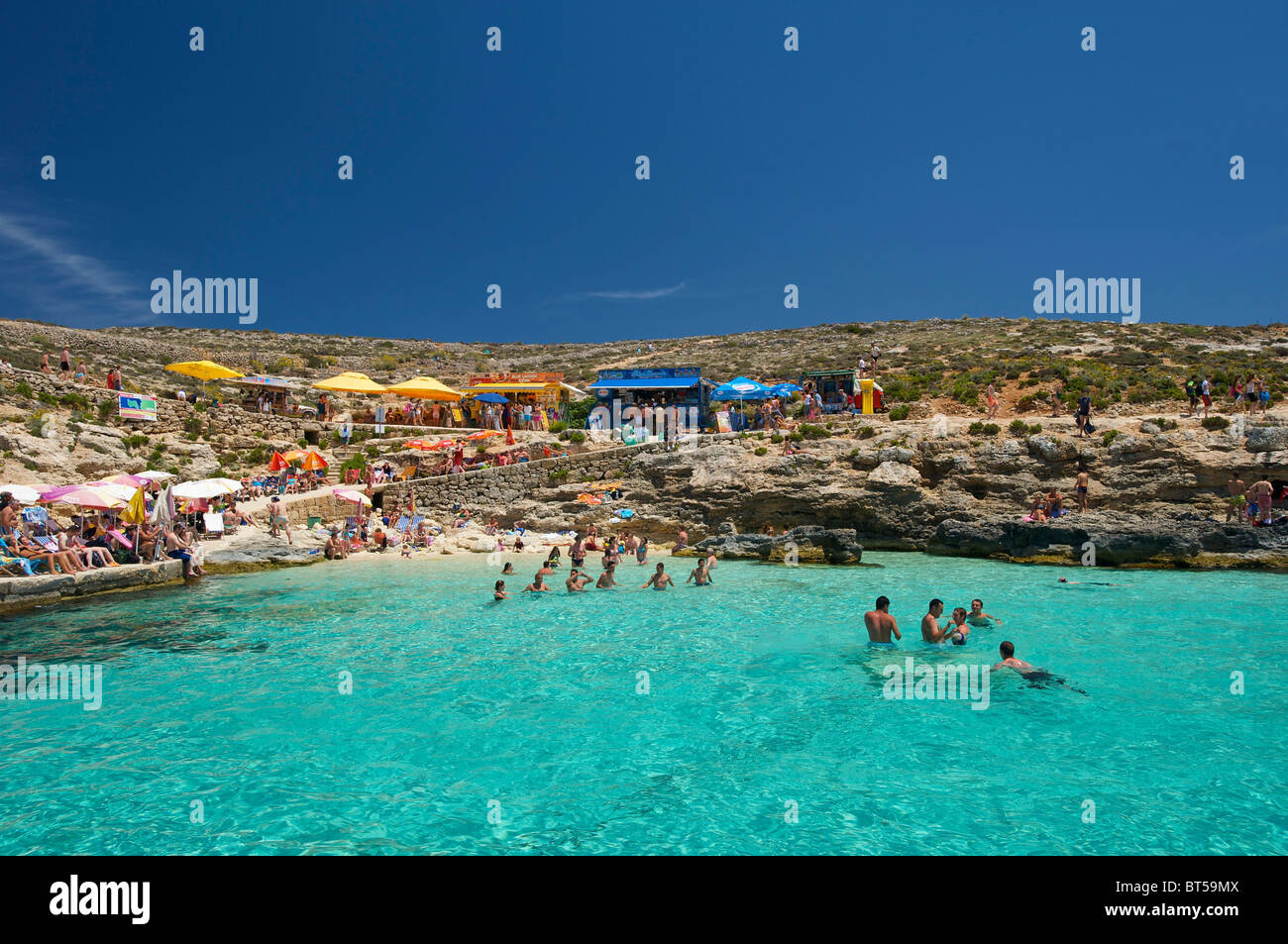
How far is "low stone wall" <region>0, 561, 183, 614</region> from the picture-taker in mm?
12516

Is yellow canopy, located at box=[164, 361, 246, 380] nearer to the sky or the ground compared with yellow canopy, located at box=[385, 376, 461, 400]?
nearer to the sky

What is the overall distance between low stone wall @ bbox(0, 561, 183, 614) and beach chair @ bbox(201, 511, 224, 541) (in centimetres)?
375

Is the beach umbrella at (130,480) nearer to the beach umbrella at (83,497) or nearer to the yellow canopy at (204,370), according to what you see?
the beach umbrella at (83,497)

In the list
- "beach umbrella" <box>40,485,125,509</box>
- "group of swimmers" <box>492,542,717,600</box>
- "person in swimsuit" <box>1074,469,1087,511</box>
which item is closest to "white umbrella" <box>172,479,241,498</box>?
"beach umbrella" <box>40,485,125,509</box>

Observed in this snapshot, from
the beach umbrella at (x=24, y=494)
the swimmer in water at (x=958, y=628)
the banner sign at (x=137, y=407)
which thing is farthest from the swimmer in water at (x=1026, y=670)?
the banner sign at (x=137, y=407)

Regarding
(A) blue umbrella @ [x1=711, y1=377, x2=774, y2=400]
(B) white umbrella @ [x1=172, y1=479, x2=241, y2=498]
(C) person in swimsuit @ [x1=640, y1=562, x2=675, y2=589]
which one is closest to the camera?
(C) person in swimsuit @ [x1=640, y1=562, x2=675, y2=589]

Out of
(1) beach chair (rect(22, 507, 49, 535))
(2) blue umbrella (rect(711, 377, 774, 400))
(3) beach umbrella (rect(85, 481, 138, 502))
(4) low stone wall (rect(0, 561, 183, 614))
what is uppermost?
(2) blue umbrella (rect(711, 377, 774, 400))

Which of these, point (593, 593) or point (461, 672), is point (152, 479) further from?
point (461, 672)

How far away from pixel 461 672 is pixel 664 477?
46.7 feet

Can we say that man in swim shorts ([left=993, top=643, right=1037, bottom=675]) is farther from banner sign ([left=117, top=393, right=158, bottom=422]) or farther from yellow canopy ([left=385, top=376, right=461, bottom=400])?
banner sign ([left=117, top=393, right=158, bottom=422])

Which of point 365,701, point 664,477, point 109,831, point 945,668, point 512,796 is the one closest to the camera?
point 109,831

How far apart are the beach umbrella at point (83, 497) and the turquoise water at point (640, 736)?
Result: 295cm
